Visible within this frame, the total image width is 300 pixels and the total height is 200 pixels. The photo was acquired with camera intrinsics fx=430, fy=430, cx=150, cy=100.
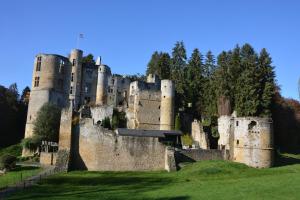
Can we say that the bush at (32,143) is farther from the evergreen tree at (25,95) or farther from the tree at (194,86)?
the tree at (194,86)

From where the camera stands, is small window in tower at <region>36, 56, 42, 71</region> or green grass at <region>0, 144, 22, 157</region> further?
small window in tower at <region>36, 56, 42, 71</region>

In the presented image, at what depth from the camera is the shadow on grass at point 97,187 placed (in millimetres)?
30370

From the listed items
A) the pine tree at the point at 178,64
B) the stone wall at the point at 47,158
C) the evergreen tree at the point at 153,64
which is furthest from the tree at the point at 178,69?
the stone wall at the point at 47,158

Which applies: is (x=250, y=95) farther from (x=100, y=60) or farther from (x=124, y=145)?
(x=100, y=60)

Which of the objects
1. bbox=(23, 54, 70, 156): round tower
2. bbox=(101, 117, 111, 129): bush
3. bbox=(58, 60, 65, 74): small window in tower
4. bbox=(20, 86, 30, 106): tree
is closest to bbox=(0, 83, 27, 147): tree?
bbox=(20, 86, 30, 106): tree

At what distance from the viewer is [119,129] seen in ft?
163

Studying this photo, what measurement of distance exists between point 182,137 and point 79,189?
80.8ft

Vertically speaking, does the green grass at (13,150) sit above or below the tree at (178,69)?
below

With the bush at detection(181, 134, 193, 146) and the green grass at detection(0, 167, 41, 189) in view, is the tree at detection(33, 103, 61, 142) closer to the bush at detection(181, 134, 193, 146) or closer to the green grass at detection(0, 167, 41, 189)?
the green grass at detection(0, 167, 41, 189)

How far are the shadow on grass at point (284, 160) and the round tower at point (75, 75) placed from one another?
1146 inches

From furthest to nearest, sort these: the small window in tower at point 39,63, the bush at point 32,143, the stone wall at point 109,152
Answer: the small window in tower at point 39,63
the bush at point 32,143
the stone wall at point 109,152

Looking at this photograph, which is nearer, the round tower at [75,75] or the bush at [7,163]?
the bush at [7,163]

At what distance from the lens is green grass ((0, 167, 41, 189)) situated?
37.6 meters

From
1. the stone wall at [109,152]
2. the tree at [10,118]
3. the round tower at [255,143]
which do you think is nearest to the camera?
the stone wall at [109,152]
